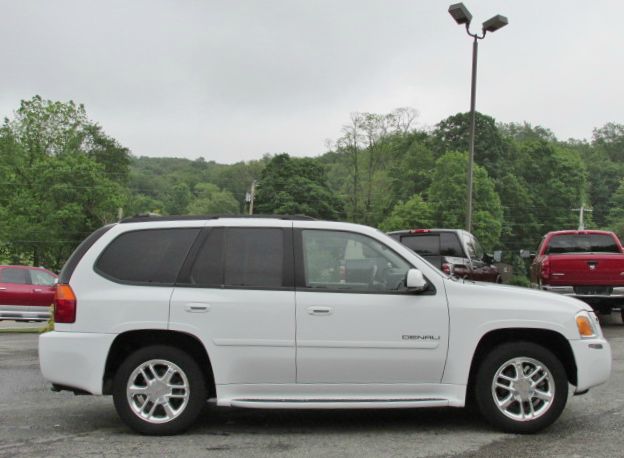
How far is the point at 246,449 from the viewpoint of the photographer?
5395 mm

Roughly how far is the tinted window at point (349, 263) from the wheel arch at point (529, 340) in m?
0.90

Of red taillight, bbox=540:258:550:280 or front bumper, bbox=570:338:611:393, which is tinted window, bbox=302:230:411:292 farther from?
red taillight, bbox=540:258:550:280

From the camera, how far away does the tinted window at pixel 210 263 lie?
5879 mm

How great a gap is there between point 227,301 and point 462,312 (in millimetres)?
1928

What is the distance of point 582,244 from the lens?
14.7 metres

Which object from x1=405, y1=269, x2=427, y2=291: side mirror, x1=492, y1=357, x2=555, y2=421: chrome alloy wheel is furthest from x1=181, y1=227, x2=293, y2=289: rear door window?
x1=492, y1=357, x2=555, y2=421: chrome alloy wheel

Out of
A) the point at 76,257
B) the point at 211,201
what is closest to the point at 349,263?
the point at 76,257

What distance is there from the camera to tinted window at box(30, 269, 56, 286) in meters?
17.9

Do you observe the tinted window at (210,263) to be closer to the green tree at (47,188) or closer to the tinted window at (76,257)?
the tinted window at (76,257)

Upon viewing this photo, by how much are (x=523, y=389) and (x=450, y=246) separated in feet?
24.2

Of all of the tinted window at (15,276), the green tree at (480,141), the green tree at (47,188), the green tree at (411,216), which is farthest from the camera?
the green tree at (480,141)

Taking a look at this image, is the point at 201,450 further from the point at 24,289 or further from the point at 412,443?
the point at 24,289

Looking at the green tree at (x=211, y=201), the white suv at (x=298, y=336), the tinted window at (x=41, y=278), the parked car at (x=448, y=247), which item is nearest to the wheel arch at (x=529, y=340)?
the white suv at (x=298, y=336)

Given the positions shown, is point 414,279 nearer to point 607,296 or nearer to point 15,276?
point 607,296
